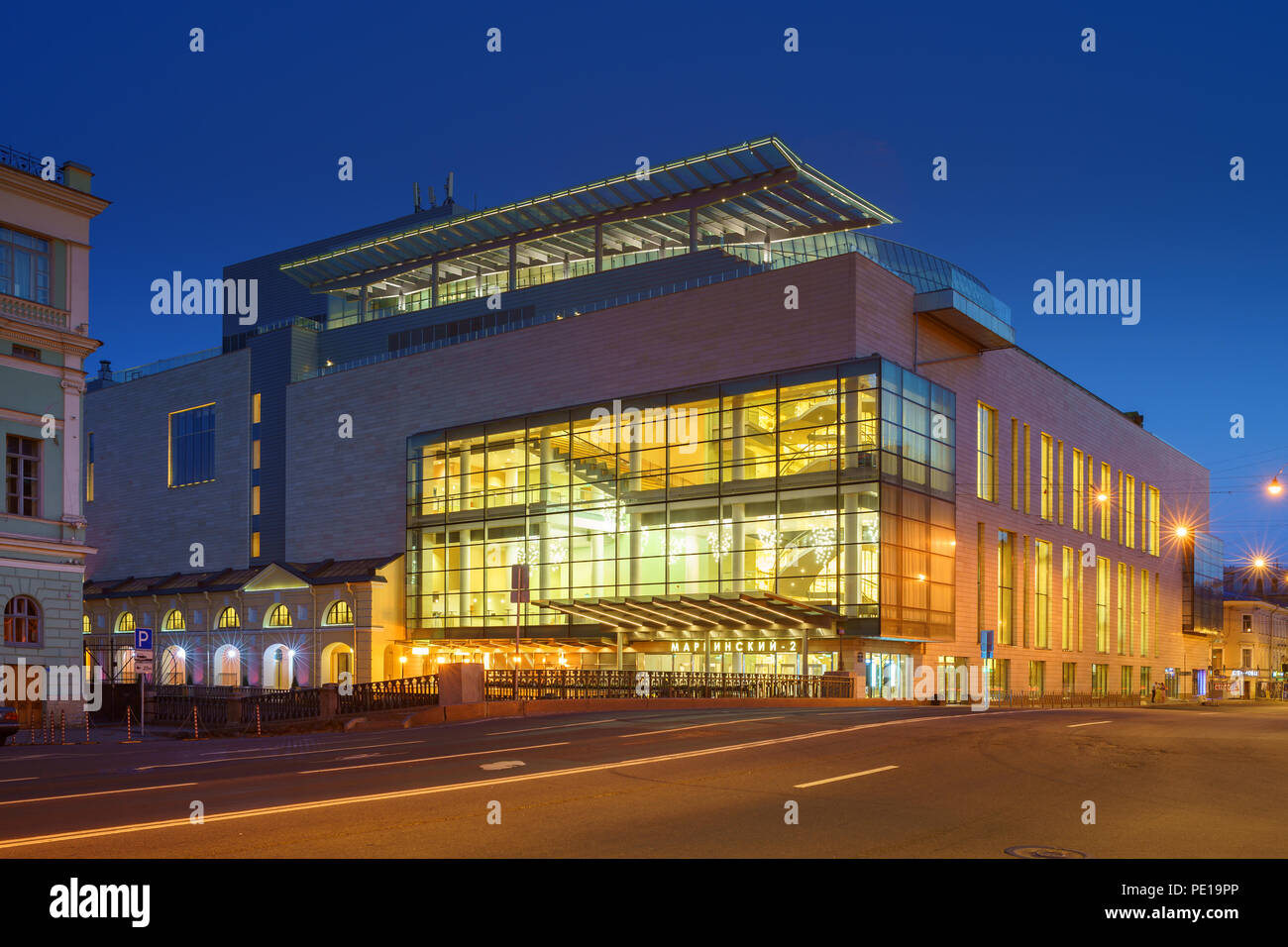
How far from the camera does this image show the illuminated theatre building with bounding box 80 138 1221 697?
5166 centimetres

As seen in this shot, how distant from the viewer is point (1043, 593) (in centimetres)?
6781

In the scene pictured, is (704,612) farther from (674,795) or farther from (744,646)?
(674,795)

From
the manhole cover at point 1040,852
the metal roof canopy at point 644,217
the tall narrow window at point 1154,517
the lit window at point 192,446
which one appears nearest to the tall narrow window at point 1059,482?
the metal roof canopy at point 644,217

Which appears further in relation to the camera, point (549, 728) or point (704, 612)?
point (704, 612)

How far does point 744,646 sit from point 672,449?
9.76 metres

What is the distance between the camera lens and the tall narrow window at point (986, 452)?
2387 inches

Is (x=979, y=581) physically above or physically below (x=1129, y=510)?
below

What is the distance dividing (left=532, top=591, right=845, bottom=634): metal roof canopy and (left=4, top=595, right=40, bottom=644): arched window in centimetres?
2526

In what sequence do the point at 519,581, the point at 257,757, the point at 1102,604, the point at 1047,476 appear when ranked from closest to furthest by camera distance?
the point at 257,757, the point at 519,581, the point at 1047,476, the point at 1102,604

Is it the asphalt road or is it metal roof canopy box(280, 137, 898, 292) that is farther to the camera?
metal roof canopy box(280, 137, 898, 292)

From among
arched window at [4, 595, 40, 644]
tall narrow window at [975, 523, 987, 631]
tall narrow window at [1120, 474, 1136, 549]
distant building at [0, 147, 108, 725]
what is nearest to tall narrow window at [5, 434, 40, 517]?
distant building at [0, 147, 108, 725]

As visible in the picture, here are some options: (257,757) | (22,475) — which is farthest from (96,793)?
(22,475)

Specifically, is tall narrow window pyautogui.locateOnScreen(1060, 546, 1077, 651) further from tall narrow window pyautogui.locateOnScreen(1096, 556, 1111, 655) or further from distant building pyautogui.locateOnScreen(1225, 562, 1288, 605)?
distant building pyautogui.locateOnScreen(1225, 562, 1288, 605)

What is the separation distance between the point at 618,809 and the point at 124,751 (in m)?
16.2
